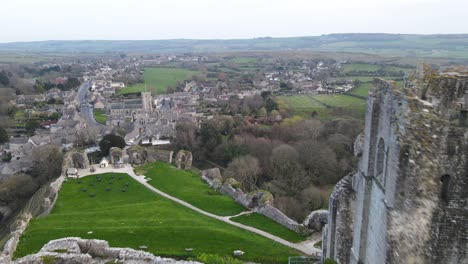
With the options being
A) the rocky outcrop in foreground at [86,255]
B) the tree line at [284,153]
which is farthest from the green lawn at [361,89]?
the rocky outcrop in foreground at [86,255]

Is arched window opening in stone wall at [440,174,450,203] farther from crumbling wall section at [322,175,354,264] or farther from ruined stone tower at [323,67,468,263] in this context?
crumbling wall section at [322,175,354,264]

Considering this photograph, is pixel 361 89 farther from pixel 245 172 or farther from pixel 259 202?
pixel 259 202

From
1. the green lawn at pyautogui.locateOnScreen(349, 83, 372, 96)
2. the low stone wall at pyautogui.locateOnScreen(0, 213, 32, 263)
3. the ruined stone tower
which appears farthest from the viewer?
the green lawn at pyautogui.locateOnScreen(349, 83, 372, 96)

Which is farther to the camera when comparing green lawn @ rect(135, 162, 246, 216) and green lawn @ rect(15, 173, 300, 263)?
green lawn @ rect(135, 162, 246, 216)

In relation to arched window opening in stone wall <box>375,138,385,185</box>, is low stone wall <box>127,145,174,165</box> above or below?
below

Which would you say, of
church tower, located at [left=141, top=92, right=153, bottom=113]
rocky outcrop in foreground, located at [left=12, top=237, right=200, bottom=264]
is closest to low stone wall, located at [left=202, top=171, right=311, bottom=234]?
rocky outcrop in foreground, located at [left=12, top=237, right=200, bottom=264]

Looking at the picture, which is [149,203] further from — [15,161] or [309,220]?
[15,161]

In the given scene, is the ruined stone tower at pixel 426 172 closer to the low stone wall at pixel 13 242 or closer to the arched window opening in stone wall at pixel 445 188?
the arched window opening in stone wall at pixel 445 188
